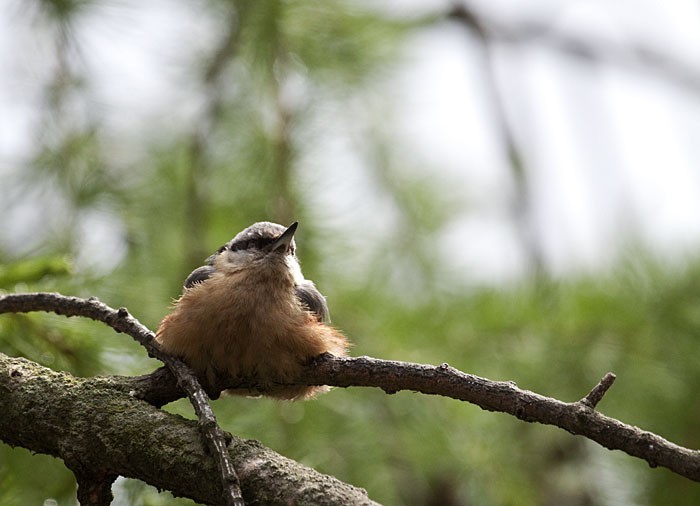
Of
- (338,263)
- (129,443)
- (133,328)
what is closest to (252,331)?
(133,328)

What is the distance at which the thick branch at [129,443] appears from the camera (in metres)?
1.33

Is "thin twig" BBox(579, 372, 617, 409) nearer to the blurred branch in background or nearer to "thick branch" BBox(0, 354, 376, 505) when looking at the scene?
"thick branch" BBox(0, 354, 376, 505)

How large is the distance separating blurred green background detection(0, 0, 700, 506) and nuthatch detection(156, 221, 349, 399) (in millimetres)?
720

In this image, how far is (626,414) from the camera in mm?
3314

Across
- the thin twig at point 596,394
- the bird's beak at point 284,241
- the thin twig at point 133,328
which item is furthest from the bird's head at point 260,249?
the thin twig at point 596,394

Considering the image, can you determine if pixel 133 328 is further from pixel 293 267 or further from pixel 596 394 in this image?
pixel 596 394

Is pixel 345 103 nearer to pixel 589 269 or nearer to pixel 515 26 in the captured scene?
pixel 589 269

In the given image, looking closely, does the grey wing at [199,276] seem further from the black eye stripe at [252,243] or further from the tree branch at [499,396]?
the tree branch at [499,396]

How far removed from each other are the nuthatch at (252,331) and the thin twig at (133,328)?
2.6 inches

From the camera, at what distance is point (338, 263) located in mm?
3355

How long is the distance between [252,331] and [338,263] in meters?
1.60

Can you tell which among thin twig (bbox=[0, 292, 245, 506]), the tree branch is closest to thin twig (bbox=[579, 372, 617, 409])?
the tree branch

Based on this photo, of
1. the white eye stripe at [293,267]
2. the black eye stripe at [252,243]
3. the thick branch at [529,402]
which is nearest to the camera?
the thick branch at [529,402]

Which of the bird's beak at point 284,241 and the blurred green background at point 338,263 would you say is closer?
the bird's beak at point 284,241
